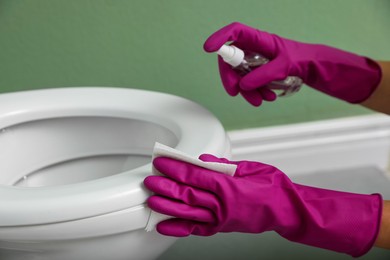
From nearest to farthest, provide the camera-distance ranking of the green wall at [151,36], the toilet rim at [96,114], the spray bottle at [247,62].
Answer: the toilet rim at [96,114], the spray bottle at [247,62], the green wall at [151,36]

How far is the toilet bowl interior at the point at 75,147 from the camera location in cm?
97

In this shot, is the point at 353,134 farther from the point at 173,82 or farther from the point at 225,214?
the point at 225,214

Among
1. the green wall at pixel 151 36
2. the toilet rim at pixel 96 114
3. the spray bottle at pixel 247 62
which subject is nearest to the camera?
the toilet rim at pixel 96 114

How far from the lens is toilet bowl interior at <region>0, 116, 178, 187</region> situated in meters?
0.97

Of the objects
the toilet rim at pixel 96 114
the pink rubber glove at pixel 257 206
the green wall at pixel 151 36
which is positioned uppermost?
the green wall at pixel 151 36

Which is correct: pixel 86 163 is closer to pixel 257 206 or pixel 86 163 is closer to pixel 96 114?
pixel 96 114

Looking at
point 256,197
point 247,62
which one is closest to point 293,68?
point 247,62

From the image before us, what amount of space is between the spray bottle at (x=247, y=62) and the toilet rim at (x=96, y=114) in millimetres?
107

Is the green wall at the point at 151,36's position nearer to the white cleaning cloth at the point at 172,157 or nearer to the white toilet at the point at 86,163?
the white toilet at the point at 86,163

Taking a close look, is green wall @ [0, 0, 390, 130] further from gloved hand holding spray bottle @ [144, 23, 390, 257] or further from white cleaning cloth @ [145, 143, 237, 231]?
white cleaning cloth @ [145, 143, 237, 231]

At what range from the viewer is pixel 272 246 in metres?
1.28

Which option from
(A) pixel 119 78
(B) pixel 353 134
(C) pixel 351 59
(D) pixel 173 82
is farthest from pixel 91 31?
(B) pixel 353 134

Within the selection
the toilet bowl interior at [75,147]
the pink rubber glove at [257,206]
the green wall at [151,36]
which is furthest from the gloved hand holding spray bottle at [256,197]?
the green wall at [151,36]

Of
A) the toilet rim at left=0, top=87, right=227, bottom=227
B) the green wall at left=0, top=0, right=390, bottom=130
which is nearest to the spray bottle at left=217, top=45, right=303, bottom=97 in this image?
the toilet rim at left=0, top=87, right=227, bottom=227
